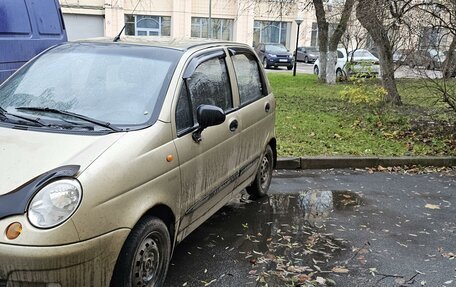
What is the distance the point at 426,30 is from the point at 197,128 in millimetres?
7283

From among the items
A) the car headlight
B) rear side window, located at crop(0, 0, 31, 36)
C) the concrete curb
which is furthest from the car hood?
the concrete curb

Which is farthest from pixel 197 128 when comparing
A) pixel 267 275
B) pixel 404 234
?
pixel 404 234

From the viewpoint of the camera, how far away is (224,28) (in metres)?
47.5

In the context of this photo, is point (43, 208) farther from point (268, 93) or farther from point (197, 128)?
point (268, 93)

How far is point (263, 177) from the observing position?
5844 mm

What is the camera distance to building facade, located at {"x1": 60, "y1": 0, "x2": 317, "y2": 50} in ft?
135

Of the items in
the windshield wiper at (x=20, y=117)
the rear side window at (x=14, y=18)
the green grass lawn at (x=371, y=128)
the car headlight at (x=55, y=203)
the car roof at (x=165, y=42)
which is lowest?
the green grass lawn at (x=371, y=128)

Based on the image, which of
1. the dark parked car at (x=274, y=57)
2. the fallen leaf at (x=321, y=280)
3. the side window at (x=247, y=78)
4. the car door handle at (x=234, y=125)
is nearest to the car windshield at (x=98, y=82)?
the car door handle at (x=234, y=125)

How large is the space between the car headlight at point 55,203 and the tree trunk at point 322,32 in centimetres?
1897

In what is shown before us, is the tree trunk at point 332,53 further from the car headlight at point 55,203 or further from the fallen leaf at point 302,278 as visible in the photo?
the car headlight at point 55,203

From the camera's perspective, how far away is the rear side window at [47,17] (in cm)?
663

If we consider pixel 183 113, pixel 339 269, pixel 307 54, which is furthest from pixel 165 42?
pixel 307 54

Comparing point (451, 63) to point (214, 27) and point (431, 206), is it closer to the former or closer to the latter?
point (431, 206)

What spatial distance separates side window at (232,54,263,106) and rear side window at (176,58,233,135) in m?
0.32
